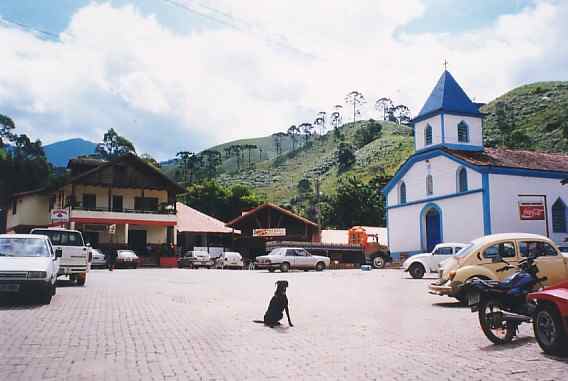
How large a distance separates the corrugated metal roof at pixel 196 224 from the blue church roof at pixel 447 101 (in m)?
20.5

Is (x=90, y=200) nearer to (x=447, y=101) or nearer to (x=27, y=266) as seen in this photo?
(x=447, y=101)

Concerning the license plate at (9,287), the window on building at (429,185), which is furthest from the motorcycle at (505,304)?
the window on building at (429,185)

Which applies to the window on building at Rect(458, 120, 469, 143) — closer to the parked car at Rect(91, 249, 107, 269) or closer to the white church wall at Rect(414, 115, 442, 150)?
the white church wall at Rect(414, 115, 442, 150)

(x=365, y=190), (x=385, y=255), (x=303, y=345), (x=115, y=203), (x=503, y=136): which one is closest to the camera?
(x=303, y=345)

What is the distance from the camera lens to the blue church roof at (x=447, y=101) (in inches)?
1487

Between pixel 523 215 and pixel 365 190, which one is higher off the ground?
pixel 365 190

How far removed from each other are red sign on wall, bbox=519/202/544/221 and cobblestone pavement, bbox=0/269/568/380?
2211 centimetres

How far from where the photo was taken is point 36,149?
7125 centimetres

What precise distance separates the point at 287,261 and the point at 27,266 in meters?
20.8

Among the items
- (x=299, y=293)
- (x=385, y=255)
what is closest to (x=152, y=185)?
(x=385, y=255)

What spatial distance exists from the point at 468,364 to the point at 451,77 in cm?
3530

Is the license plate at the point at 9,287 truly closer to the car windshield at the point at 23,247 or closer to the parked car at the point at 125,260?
the car windshield at the point at 23,247

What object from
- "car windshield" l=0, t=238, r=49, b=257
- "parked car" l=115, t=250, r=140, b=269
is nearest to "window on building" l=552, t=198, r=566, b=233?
"parked car" l=115, t=250, r=140, b=269

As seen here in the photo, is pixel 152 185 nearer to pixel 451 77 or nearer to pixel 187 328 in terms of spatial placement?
→ pixel 451 77
